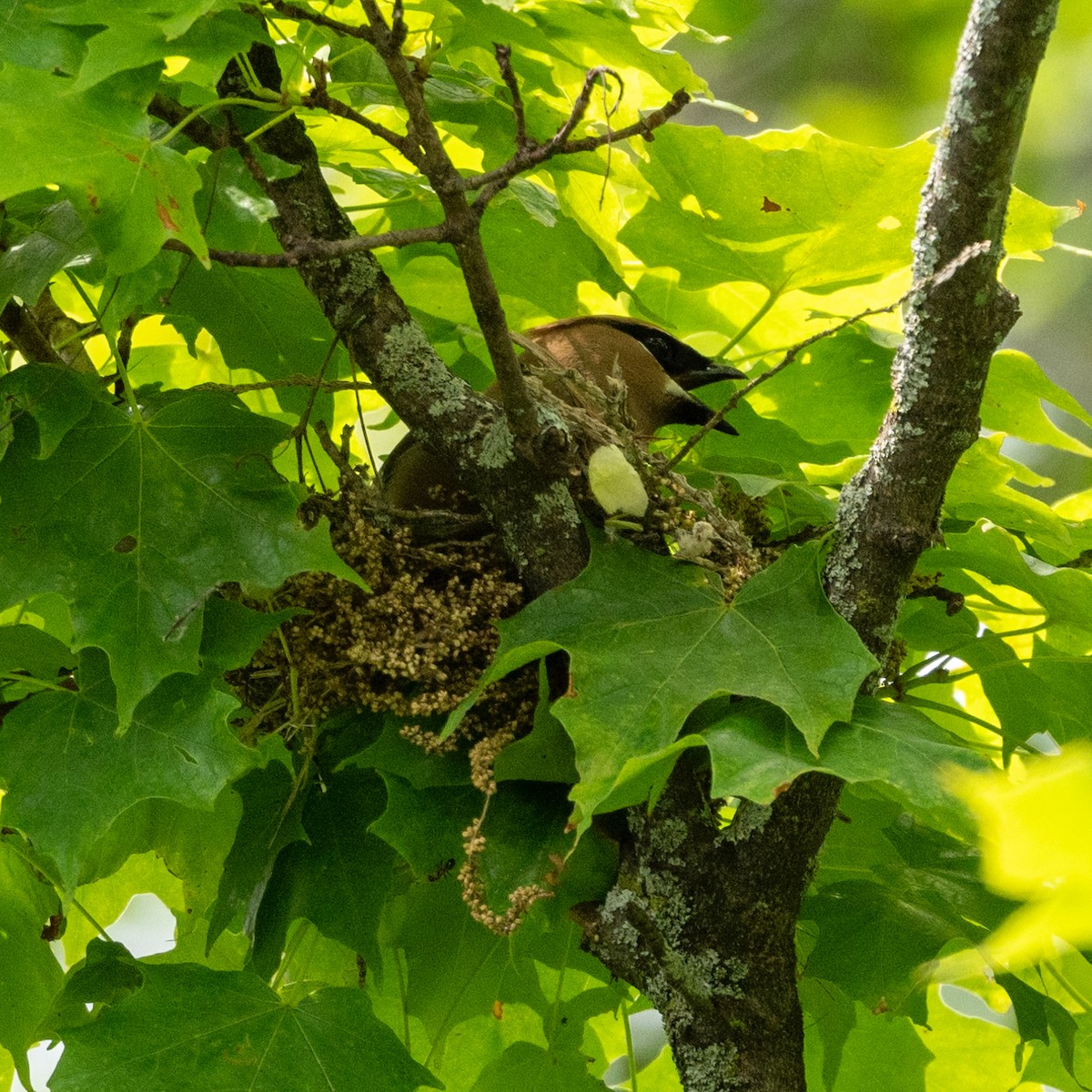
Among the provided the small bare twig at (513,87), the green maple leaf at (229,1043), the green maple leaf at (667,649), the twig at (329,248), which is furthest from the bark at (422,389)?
the green maple leaf at (229,1043)

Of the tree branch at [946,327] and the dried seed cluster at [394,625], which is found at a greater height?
the tree branch at [946,327]

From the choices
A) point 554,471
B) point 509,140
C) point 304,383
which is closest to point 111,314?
point 304,383

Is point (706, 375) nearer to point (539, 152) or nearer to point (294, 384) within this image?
point (294, 384)

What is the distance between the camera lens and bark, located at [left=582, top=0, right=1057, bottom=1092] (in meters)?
1.05

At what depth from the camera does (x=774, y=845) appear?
3.64 ft

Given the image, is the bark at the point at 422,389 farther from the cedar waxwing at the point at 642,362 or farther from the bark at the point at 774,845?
the cedar waxwing at the point at 642,362

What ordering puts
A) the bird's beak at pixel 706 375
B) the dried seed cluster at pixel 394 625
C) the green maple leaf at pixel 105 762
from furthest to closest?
the bird's beak at pixel 706 375, the dried seed cluster at pixel 394 625, the green maple leaf at pixel 105 762

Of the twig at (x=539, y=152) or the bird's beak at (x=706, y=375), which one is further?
the bird's beak at (x=706, y=375)

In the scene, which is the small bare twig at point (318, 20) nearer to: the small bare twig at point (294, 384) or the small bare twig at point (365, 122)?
the small bare twig at point (365, 122)

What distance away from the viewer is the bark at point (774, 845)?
1054mm

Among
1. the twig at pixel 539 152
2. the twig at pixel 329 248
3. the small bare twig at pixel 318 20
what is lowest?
the twig at pixel 329 248

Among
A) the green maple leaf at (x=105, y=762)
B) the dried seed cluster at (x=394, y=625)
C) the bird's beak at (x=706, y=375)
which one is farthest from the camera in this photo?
the bird's beak at (x=706, y=375)

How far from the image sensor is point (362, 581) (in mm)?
1109

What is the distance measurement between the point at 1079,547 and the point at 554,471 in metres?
0.62
